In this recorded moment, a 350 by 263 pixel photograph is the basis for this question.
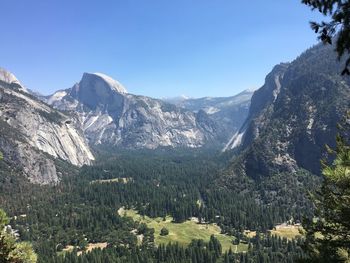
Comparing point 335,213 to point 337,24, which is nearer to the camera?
point 337,24

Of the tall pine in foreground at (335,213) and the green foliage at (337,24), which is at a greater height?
the green foliage at (337,24)

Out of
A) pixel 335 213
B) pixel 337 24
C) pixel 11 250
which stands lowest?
pixel 335 213

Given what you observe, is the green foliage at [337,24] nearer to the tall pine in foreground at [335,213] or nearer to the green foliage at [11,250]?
the tall pine in foreground at [335,213]

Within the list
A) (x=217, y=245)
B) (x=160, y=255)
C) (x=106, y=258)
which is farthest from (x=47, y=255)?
(x=217, y=245)

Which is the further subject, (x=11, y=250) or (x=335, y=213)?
(x=335, y=213)

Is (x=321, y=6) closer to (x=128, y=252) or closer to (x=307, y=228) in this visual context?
(x=307, y=228)

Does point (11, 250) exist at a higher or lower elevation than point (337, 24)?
lower

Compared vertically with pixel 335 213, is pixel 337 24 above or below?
above

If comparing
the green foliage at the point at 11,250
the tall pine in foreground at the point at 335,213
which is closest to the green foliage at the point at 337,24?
the tall pine in foreground at the point at 335,213

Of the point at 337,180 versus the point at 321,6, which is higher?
the point at 321,6
